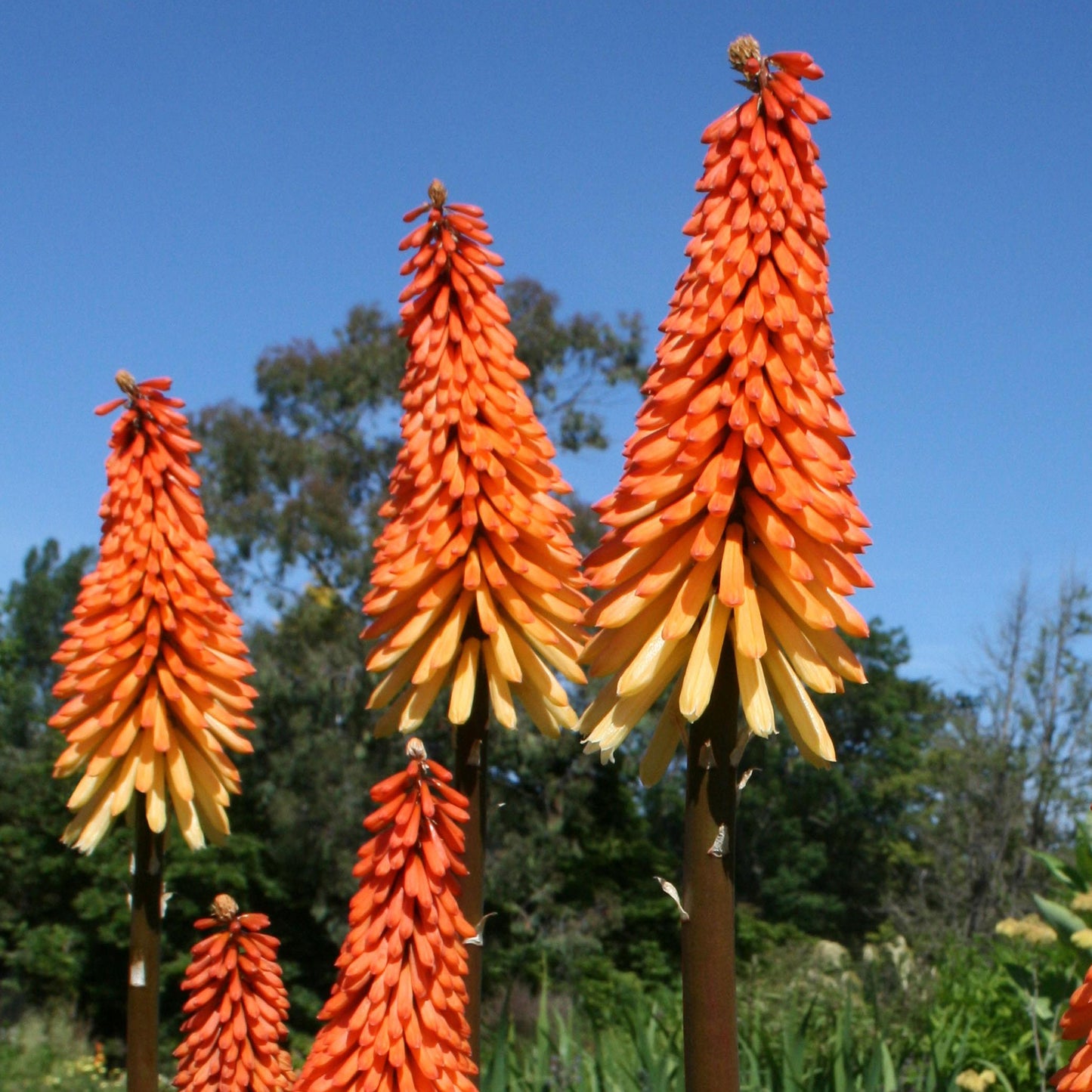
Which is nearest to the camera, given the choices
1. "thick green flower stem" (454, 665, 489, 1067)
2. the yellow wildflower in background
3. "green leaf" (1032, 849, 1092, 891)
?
"thick green flower stem" (454, 665, 489, 1067)

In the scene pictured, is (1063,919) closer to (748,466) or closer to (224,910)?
(224,910)

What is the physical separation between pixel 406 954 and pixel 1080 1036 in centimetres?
128

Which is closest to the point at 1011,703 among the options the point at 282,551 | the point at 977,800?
the point at 977,800

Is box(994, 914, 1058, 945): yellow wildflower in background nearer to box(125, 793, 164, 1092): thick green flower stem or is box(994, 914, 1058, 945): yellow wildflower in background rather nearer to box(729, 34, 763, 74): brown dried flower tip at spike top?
box(125, 793, 164, 1092): thick green flower stem

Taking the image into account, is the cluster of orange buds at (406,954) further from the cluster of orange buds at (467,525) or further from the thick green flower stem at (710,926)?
the cluster of orange buds at (467,525)

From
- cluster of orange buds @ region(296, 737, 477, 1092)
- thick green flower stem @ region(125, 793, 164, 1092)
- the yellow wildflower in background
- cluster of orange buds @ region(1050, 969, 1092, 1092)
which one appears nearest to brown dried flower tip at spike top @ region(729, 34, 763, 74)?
cluster of orange buds @ region(296, 737, 477, 1092)

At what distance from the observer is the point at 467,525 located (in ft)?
13.5

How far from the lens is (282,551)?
31.7m

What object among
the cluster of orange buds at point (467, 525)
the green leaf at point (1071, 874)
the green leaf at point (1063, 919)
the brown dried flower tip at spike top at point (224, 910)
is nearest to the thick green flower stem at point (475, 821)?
the cluster of orange buds at point (467, 525)

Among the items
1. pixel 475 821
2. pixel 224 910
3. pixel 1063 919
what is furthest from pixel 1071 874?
pixel 224 910

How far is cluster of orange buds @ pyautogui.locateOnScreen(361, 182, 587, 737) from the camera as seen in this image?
411cm

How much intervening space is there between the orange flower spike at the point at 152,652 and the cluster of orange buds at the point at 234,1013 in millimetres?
910

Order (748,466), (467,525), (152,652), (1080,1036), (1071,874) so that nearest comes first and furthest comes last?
(1080,1036) → (748,466) → (467,525) → (152,652) → (1071,874)

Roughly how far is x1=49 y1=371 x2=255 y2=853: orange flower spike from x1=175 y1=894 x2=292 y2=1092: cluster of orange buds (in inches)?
35.8
